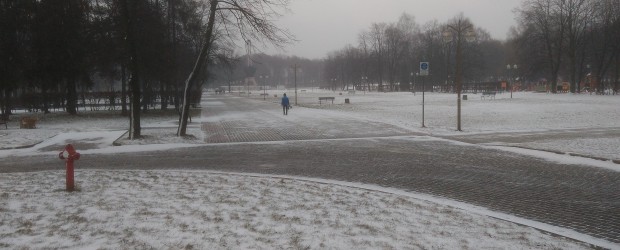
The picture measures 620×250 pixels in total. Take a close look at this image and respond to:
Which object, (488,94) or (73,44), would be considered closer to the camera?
(73,44)

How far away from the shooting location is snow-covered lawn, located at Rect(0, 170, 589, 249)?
17.2ft

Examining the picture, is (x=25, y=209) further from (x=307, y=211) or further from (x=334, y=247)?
(x=334, y=247)

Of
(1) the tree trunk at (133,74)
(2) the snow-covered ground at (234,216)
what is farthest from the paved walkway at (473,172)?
(1) the tree trunk at (133,74)

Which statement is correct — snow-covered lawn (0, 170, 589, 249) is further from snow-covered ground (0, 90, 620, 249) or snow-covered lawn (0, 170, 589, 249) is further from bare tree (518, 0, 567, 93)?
bare tree (518, 0, 567, 93)

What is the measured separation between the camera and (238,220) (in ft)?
19.8

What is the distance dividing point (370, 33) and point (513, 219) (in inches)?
3949

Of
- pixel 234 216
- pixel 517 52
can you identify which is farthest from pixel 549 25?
pixel 234 216

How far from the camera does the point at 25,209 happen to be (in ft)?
21.2

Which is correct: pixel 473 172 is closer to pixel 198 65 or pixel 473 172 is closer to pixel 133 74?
pixel 198 65

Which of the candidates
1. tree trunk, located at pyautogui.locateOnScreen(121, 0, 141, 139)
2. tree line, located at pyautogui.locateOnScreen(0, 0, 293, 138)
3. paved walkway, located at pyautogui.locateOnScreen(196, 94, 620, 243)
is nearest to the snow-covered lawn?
paved walkway, located at pyautogui.locateOnScreen(196, 94, 620, 243)

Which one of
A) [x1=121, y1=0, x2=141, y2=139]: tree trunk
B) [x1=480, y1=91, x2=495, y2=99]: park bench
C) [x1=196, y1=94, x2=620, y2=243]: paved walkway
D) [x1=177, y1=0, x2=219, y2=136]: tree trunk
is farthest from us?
[x1=480, y1=91, x2=495, y2=99]: park bench

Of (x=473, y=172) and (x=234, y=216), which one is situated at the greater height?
(x=234, y=216)

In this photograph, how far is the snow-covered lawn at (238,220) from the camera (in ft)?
17.2

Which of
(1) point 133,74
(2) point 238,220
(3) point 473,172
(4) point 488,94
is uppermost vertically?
(1) point 133,74
